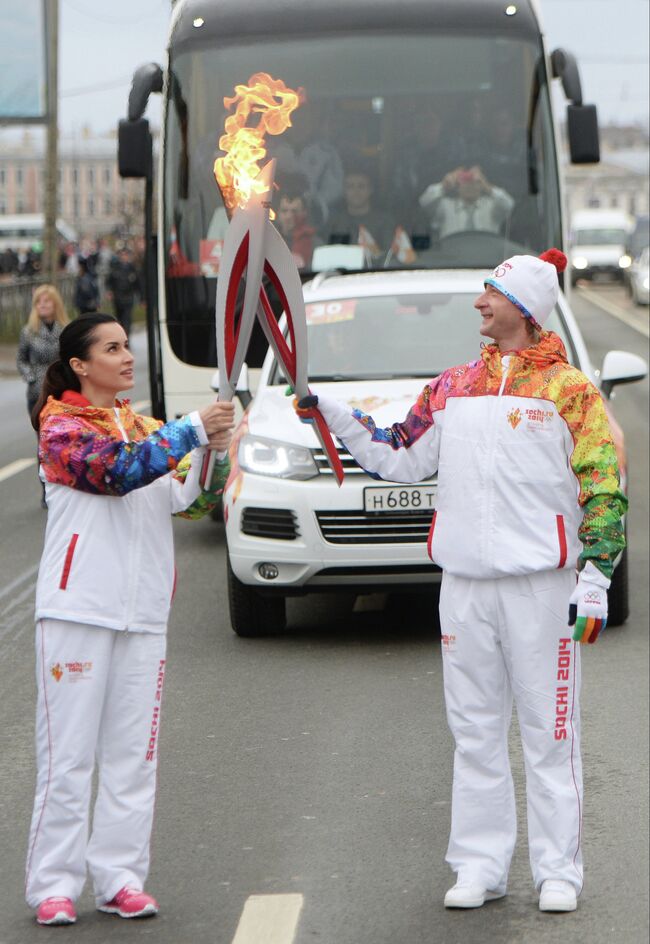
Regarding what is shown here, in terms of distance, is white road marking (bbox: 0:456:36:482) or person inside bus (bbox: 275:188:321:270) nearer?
person inside bus (bbox: 275:188:321:270)

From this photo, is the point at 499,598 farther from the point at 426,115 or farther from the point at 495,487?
the point at 426,115

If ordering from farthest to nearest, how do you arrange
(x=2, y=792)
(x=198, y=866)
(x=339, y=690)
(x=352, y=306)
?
(x=352, y=306)
(x=339, y=690)
(x=2, y=792)
(x=198, y=866)

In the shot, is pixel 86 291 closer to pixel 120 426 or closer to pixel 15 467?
pixel 15 467

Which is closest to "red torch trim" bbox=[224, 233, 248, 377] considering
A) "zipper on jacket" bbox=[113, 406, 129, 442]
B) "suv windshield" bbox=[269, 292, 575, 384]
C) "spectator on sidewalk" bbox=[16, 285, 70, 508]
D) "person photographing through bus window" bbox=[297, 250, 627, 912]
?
"zipper on jacket" bbox=[113, 406, 129, 442]

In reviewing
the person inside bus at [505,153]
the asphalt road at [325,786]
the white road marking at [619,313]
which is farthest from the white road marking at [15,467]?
the white road marking at [619,313]

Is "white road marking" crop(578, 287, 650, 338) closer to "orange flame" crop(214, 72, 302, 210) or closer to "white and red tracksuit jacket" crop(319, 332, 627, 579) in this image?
"orange flame" crop(214, 72, 302, 210)

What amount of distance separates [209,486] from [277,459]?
3.69 m

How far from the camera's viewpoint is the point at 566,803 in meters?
4.82

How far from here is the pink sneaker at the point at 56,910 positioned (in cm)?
473

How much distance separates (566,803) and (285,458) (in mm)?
3886

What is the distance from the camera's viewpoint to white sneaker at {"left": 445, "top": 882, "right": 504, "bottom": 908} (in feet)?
16.0

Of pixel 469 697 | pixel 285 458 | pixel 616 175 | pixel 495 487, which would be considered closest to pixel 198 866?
pixel 469 697

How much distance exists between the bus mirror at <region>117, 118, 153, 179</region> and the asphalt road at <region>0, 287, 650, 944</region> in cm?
348

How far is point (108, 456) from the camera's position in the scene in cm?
465
